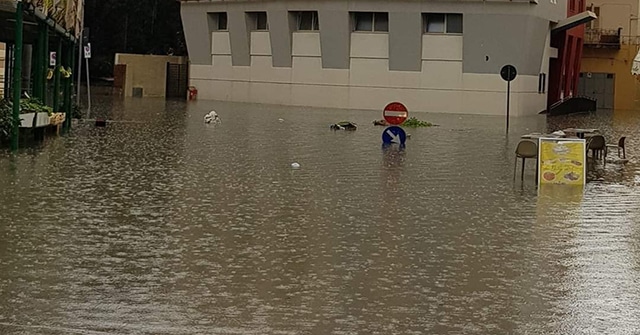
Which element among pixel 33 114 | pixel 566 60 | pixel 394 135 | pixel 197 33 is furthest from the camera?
pixel 566 60

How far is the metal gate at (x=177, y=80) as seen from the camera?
221 feet

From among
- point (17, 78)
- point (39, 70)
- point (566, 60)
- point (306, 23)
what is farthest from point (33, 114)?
point (566, 60)

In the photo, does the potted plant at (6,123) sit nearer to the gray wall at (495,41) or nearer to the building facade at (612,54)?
the gray wall at (495,41)

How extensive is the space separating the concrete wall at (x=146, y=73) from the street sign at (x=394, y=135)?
38293 mm

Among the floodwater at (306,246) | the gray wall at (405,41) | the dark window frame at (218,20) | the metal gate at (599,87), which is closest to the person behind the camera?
the floodwater at (306,246)

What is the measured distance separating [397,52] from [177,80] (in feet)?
65.5

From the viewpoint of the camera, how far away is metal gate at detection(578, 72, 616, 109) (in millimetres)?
74875

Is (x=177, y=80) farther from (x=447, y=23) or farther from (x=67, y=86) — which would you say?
(x=67, y=86)

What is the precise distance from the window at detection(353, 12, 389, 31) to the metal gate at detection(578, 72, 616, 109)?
2671 cm

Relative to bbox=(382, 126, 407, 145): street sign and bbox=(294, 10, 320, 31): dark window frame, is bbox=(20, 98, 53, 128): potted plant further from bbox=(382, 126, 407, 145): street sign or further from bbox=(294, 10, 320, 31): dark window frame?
bbox=(294, 10, 320, 31): dark window frame

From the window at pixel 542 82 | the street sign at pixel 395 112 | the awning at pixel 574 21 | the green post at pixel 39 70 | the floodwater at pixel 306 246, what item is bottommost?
the floodwater at pixel 306 246

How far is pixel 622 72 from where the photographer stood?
7419 centimetres

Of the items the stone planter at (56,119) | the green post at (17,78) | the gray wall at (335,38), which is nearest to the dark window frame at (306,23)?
the gray wall at (335,38)

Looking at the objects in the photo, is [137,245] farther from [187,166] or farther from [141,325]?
[187,166]
